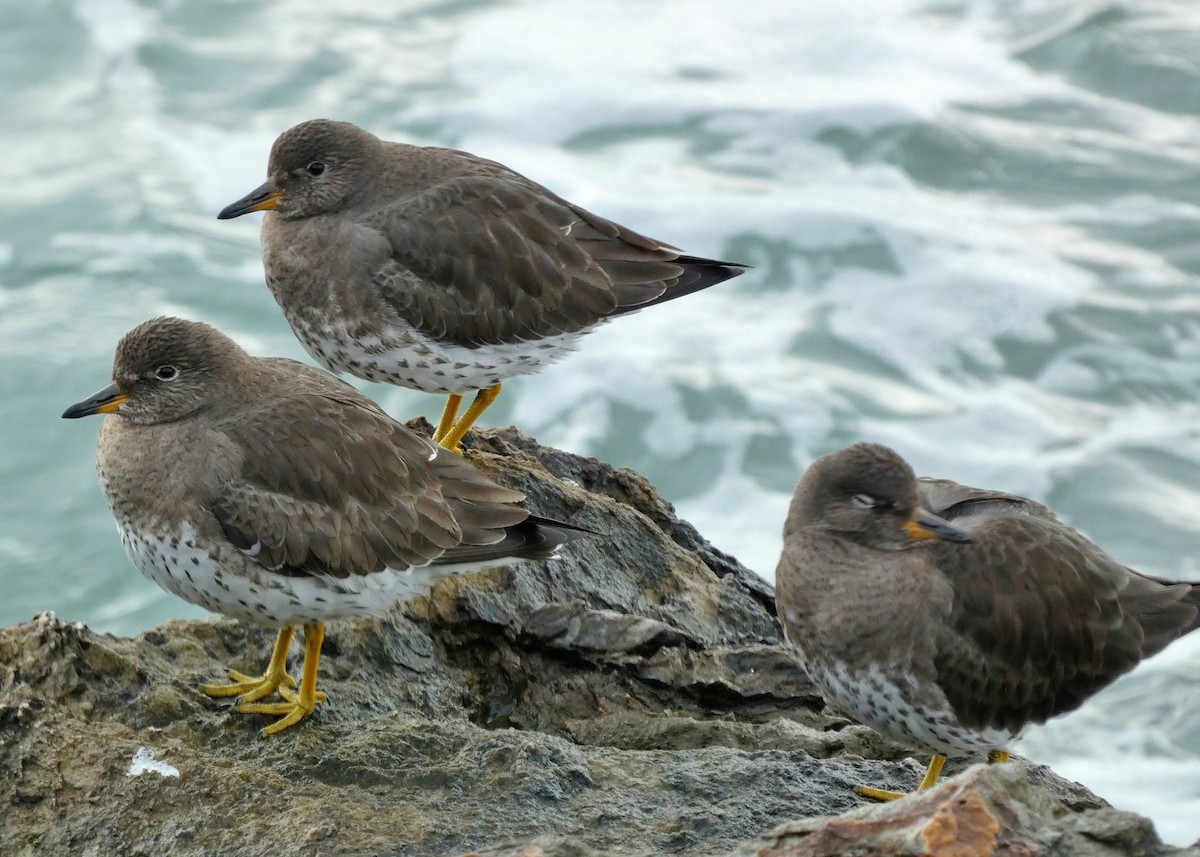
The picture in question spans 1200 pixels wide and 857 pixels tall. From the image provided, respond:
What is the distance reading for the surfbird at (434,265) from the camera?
24.1 feet

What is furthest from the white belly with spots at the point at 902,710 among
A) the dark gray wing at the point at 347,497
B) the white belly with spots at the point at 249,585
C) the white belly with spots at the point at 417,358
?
the white belly with spots at the point at 417,358

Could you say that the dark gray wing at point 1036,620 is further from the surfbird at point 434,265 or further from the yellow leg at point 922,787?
the surfbird at point 434,265

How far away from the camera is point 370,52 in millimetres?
18188

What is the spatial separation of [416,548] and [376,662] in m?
0.62

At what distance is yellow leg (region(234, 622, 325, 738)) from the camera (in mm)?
5531

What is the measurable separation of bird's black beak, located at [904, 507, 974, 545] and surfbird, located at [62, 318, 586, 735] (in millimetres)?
1350

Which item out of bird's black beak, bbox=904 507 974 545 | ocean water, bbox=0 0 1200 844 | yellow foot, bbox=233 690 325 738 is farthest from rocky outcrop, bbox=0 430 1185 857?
ocean water, bbox=0 0 1200 844

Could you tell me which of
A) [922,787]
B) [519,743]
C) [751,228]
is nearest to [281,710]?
[519,743]

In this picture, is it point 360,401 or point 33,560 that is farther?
point 33,560

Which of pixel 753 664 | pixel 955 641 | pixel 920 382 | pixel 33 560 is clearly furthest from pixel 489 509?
pixel 920 382

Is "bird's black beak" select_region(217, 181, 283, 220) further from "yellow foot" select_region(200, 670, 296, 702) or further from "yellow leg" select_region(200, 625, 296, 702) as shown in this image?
"yellow foot" select_region(200, 670, 296, 702)

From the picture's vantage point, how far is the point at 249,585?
18.5ft

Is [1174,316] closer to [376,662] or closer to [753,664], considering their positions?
[753,664]

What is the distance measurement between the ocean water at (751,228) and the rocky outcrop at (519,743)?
5253mm
